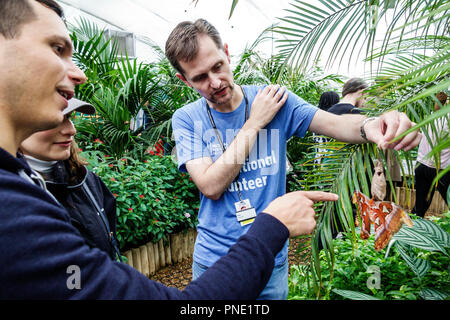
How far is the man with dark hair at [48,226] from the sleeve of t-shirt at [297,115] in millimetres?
564

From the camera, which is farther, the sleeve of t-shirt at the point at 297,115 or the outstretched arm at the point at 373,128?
the sleeve of t-shirt at the point at 297,115

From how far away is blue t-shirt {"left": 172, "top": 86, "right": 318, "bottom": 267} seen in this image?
3.93ft

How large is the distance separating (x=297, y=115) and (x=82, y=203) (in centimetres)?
94

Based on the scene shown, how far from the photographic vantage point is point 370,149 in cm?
103

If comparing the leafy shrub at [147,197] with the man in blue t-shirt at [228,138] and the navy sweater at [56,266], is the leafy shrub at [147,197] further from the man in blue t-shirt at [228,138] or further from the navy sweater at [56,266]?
the navy sweater at [56,266]

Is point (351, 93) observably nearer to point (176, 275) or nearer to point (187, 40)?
point (187, 40)

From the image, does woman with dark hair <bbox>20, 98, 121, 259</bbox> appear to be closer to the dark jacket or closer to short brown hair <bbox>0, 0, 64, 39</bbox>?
the dark jacket

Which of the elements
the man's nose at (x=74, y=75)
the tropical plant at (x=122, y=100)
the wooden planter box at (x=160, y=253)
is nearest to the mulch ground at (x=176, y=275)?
the wooden planter box at (x=160, y=253)

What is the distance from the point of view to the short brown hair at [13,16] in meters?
0.56

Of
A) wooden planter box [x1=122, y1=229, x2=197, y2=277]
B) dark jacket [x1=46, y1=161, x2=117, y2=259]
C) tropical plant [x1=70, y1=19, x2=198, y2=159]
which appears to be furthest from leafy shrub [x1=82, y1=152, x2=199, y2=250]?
dark jacket [x1=46, y1=161, x2=117, y2=259]

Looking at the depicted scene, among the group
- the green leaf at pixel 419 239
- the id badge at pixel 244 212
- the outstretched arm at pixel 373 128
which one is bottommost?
the green leaf at pixel 419 239

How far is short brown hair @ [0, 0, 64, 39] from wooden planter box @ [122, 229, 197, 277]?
2477 millimetres
